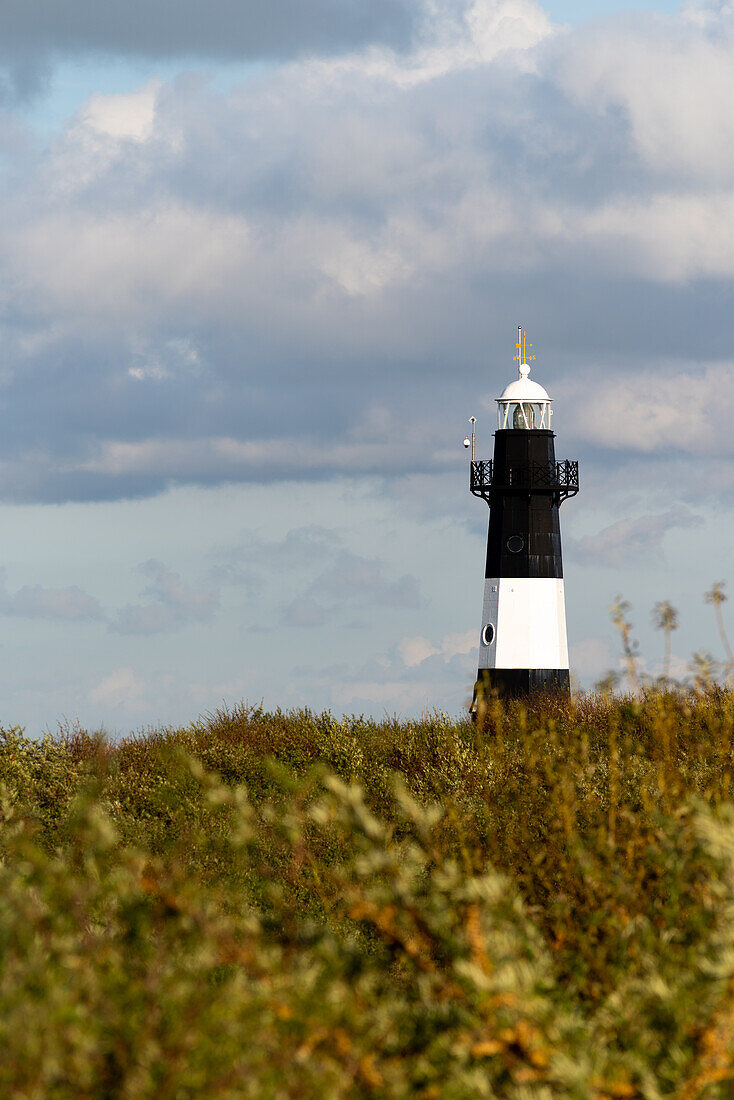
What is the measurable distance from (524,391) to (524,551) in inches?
181

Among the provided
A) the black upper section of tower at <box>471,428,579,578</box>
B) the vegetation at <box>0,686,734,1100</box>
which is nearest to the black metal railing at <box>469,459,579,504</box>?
the black upper section of tower at <box>471,428,579,578</box>

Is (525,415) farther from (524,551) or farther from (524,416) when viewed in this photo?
(524,551)

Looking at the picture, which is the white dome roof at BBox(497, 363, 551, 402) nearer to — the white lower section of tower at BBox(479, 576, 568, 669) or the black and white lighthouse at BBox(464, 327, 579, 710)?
the black and white lighthouse at BBox(464, 327, 579, 710)

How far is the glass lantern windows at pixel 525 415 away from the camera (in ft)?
100

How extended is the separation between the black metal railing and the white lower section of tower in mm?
2408

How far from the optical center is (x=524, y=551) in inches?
1161

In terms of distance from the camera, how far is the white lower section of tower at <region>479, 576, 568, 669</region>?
94.9ft

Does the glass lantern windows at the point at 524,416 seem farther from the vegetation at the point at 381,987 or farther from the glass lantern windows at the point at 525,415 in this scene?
the vegetation at the point at 381,987

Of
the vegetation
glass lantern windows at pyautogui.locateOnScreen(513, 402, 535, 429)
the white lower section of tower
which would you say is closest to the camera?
the vegetation

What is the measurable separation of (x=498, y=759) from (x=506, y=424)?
17405 millimetres

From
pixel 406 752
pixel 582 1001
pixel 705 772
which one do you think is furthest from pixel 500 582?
pixel 582 1001

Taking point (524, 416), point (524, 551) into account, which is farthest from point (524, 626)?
point (524, 416)

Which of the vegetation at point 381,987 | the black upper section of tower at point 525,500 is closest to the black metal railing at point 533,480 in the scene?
the black upper section of tower at point 525,500

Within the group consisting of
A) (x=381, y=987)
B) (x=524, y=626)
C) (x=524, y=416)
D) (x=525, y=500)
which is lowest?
(x=381, y=987)
